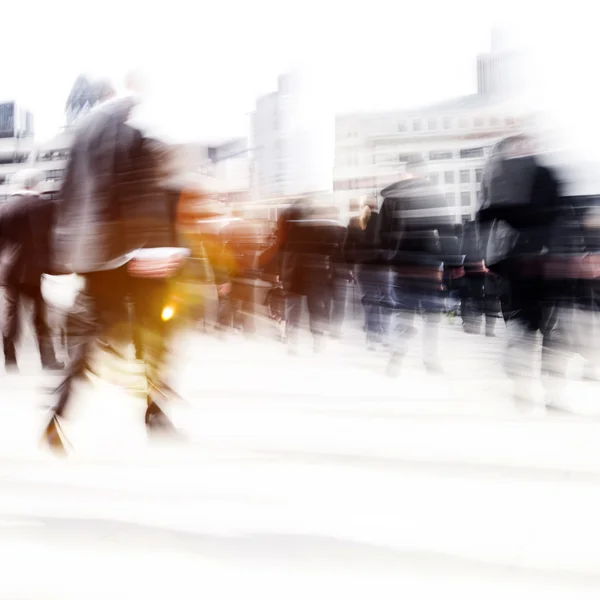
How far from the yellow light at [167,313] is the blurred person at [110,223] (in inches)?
5.1

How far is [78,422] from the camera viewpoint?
5336 millimetres

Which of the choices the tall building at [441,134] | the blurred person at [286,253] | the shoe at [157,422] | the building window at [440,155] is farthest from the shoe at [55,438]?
the building window at [440,155]

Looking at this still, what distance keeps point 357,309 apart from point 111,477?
12.4 meters

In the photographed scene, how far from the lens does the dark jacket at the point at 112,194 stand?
4.29m

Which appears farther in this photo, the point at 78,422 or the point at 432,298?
the point at 432,298

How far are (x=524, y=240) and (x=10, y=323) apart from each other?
5219 millimetres

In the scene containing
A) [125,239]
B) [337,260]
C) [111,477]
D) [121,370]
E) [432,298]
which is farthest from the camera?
[337,260]

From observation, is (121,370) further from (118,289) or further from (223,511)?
(223,511)

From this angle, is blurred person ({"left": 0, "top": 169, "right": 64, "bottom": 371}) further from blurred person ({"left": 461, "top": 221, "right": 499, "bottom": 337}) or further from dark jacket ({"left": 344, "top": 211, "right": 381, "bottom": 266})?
blurred person ({"left": 461, "top": 221, "right": 499, "bottom": 337})

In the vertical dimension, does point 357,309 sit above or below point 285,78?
below

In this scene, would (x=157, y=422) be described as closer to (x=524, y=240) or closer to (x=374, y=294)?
(x=524, y=240)

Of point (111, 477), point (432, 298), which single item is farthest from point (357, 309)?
point (111, 477)

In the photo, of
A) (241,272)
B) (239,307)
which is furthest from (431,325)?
(239,307)

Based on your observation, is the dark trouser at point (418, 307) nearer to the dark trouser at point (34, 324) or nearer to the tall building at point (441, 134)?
the dark trouser at point (34, 324)
